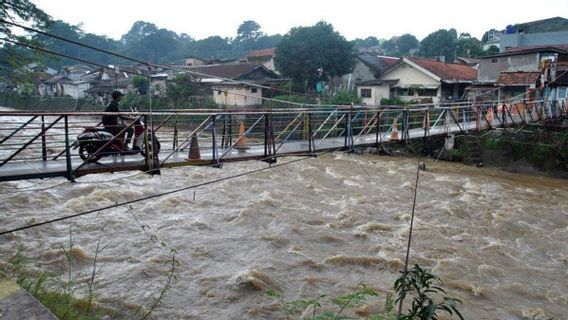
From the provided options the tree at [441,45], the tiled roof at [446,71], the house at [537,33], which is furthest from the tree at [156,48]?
the house at [537,33]

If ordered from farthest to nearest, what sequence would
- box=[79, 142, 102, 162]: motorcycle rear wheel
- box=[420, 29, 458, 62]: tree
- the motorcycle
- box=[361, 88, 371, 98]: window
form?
box=[420, 29, 458, 62]: tree
box=[361, 88, 371, 98]: window
box=[79, 142, 102, 162]: motorcycle rear wheel
the motorcycle

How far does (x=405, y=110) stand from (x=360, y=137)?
110cm

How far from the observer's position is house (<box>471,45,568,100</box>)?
2172cm

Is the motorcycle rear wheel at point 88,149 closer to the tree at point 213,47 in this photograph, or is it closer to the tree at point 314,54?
the tree at point 314,54

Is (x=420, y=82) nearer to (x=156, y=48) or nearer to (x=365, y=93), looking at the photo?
(x=365, y=93)

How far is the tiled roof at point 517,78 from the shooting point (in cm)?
2171

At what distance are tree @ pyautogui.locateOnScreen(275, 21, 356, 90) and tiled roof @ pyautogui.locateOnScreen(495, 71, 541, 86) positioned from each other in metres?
10.2

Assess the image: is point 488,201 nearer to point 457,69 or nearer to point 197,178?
point 197,178

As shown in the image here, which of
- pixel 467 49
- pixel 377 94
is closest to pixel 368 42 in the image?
pixel 467 49

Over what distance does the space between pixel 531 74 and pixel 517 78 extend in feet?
2.18

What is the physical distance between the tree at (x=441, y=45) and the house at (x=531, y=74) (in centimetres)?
2034

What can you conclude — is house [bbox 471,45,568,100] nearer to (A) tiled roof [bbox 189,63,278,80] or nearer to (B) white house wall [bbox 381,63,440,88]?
(B) white house wall [bbox 381,63,440,88]

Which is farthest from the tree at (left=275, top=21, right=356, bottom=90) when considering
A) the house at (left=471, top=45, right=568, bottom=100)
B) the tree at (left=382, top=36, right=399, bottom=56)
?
the tree at (left=382, top=36, right=399, bottom=56)

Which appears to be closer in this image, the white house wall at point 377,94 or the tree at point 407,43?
the white house wall at point 377,94
